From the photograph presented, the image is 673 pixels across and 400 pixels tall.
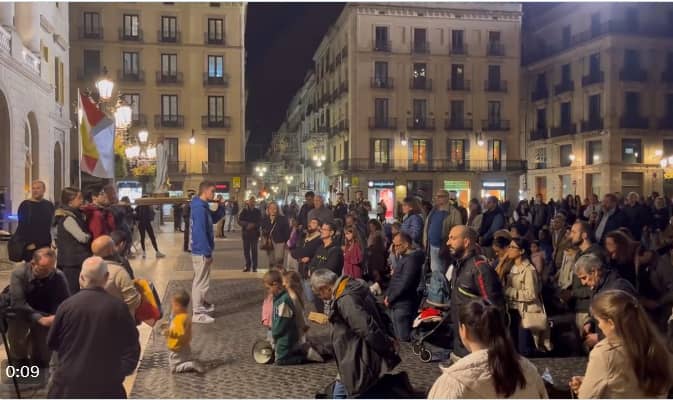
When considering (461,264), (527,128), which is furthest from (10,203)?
(527,128)

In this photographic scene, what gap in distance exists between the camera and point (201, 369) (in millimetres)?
7090

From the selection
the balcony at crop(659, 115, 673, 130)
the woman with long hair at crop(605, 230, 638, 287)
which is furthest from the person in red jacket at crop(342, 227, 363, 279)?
the balcony at crop(659, 115, 673, 130)

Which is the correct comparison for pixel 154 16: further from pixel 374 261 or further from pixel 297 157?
pixel 374 261

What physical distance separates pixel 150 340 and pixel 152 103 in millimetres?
46734

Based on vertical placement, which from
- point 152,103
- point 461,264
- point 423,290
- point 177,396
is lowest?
point 177,396

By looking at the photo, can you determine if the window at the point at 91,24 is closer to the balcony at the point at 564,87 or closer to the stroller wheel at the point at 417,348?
the balcony at the point at 564,87

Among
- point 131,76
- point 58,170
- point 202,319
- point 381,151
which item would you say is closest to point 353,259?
point 202,319

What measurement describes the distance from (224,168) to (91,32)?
47.6 feet

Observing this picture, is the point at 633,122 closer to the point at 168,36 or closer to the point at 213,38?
the point at 213,38

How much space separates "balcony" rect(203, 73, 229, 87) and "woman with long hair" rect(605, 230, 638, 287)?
159 ft

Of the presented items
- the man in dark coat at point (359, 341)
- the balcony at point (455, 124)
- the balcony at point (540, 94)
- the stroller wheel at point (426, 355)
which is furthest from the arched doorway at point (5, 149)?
the balcony at point (540, 94)

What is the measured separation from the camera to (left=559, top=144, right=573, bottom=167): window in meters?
50.7

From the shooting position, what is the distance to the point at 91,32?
169 ft

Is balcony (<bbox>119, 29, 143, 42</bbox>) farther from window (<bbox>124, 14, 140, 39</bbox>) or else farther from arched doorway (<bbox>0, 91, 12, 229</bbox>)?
arched doorway (<bbox>0, 91, 12, 229</bbox>)
